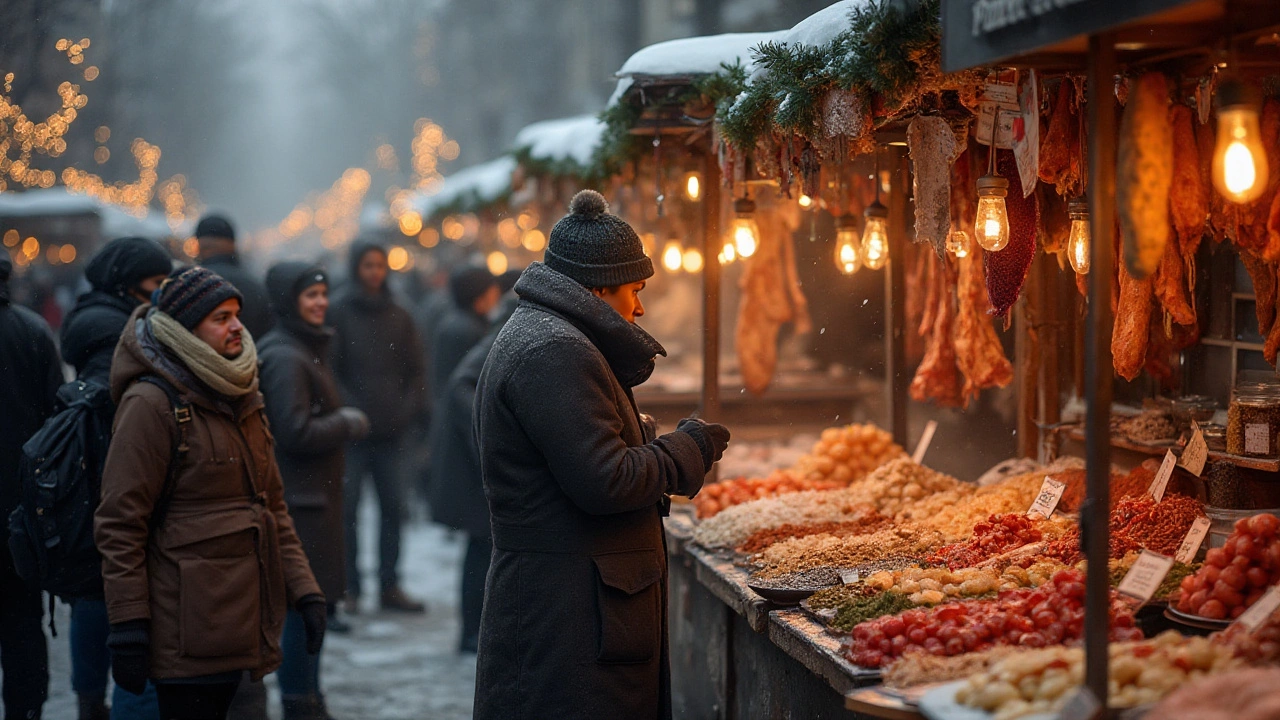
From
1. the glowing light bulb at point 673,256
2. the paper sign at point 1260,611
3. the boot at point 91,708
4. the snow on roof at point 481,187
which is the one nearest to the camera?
the paper sign at point 1260,611

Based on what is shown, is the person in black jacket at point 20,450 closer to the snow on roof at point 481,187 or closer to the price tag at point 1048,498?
the price tag at point 1048,498

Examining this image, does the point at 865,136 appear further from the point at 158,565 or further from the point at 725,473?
the point at 725,473

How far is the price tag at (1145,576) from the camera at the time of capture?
3373 millimetres

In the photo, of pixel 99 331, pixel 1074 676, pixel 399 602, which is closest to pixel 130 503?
pixel 99 331

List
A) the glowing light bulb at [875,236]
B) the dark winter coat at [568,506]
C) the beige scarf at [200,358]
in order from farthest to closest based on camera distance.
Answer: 1. the glowing light bulb at [875,236]
2. the beige scarf at [200,358]
3. the dark winter coat at [568,506]

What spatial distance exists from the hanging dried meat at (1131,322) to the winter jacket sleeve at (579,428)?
1.95 meters

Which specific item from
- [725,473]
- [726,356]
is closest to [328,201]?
[726,356]

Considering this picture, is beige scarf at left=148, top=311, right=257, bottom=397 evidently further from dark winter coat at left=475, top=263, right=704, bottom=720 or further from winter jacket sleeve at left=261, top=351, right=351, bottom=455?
winter jacket sleeve at left=261, top=351, right=351, bottom=455

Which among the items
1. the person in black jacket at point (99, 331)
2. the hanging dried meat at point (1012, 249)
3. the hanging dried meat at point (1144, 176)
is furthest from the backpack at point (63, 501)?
the hanging dried meat at point (1144, 176)

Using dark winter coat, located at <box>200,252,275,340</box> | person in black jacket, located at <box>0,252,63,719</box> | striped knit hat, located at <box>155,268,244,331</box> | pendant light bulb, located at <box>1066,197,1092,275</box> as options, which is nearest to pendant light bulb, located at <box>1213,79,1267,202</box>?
pendant light bulb, located at <box>1066,197,1092,275</box>

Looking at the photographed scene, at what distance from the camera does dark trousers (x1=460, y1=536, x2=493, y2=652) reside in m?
7.73

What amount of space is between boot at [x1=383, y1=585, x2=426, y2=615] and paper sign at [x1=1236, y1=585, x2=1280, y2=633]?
22.8 ft

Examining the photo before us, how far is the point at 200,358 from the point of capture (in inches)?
171

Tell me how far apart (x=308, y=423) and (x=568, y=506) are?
295cm
